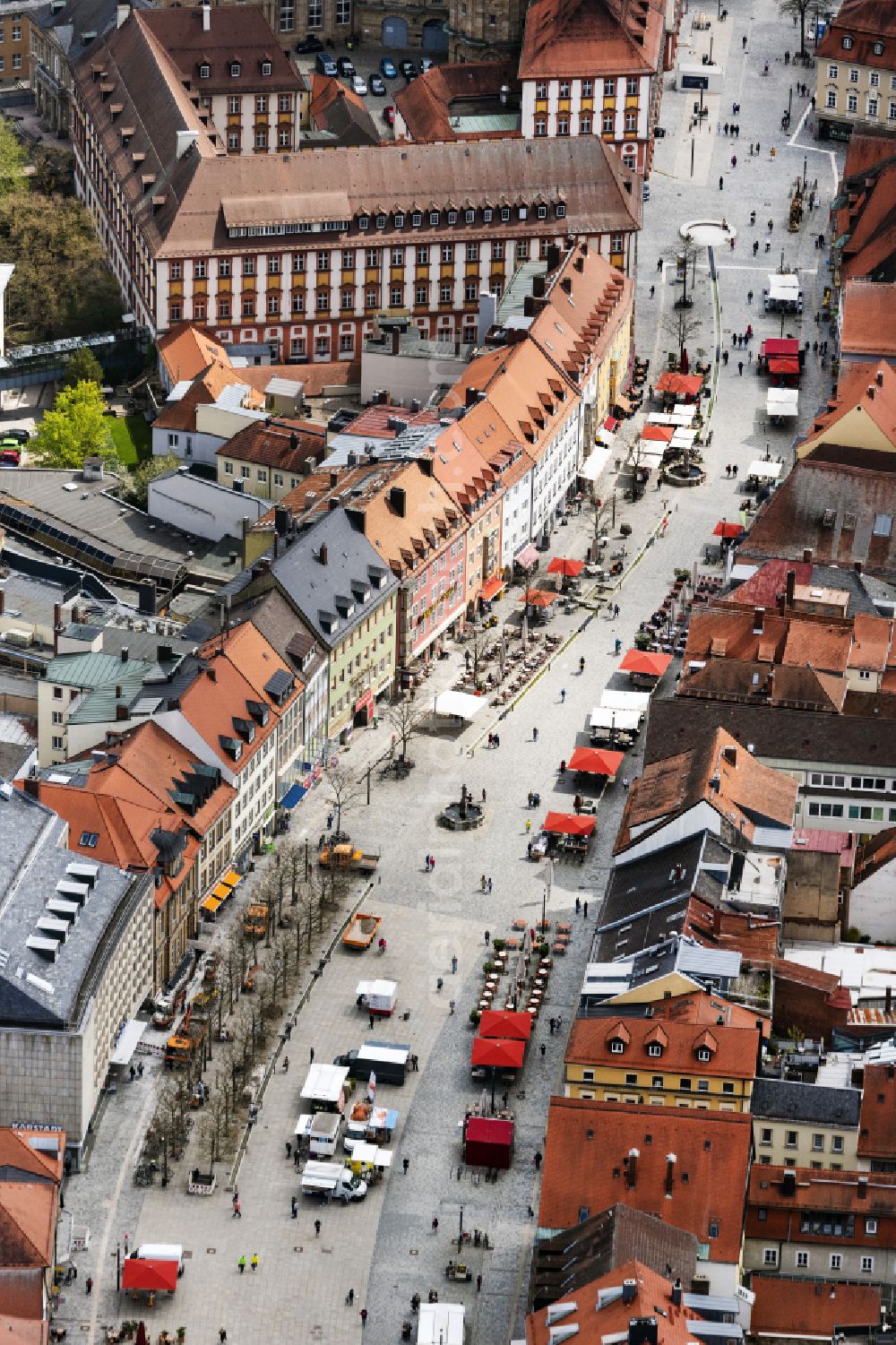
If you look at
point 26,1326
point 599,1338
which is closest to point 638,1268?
point 599,1338

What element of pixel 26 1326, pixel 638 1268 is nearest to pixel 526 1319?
pixel 638 1268

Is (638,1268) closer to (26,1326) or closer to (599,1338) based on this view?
(599,1338)

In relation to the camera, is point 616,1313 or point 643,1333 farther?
point 616,1313

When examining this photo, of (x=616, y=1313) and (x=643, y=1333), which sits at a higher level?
(x=616, y=1313)

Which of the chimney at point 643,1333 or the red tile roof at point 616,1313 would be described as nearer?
the chimney at point 643,1333

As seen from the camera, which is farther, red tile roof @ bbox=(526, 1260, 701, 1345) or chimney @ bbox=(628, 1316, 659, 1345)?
red tile roof @ bbox=(526, 1260, 701, 1345)
